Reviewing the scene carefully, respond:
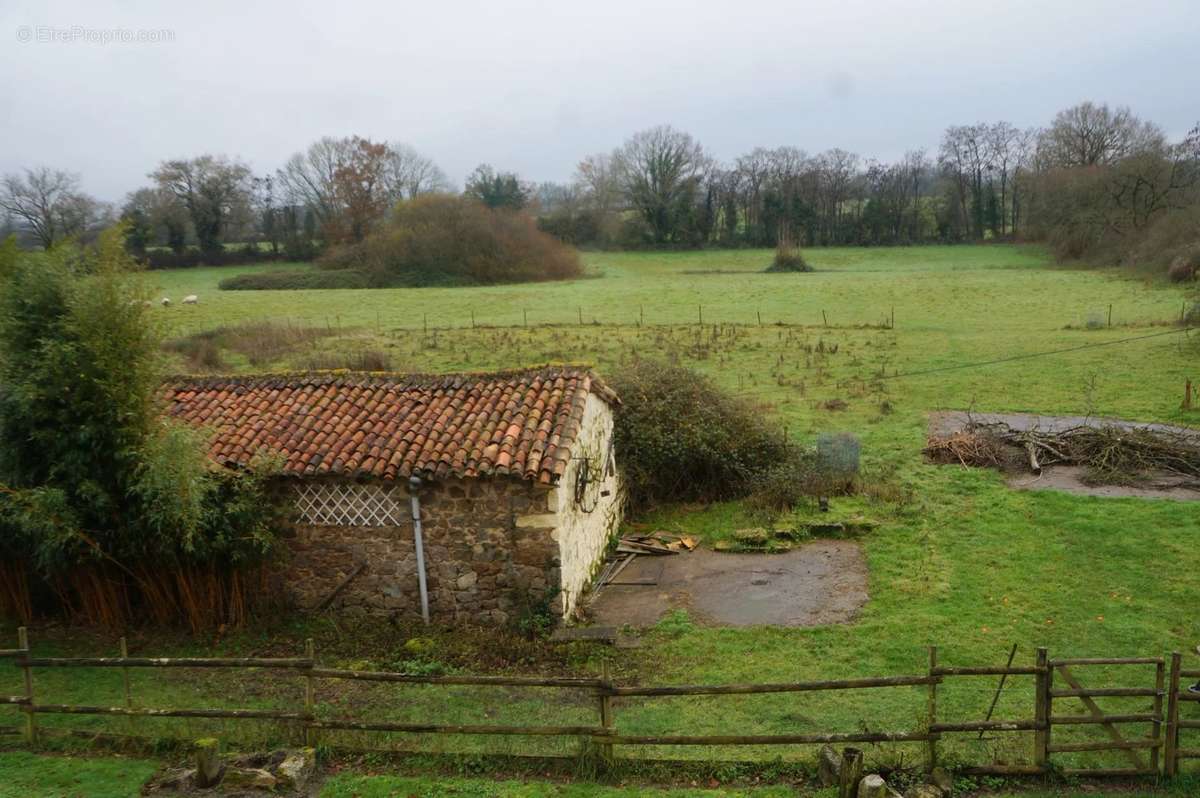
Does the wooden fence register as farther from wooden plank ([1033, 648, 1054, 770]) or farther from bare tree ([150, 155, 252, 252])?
bare tree ([150, 155, 252, 252])

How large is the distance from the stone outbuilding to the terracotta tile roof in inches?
1.2

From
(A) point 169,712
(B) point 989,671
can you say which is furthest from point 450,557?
(B) point 989,671

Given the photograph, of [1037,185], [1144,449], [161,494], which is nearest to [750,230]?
[1037,185]

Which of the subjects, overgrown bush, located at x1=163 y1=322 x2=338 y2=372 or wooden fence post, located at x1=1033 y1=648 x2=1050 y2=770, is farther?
overgrown bush, located at x1=163 y1=322 x2=338 y2=372

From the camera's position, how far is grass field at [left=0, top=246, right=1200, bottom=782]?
34.5ft

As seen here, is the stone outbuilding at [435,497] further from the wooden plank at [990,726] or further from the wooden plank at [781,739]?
the wooden plank at [990,726]

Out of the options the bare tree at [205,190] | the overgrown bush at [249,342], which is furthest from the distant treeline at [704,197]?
the overgrown bush at [249,342]

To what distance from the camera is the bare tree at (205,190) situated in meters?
72.1

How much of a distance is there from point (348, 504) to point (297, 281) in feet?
175

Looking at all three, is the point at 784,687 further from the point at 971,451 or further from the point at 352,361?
the point at 352,361

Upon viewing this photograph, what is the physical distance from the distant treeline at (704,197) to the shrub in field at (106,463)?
5875cm

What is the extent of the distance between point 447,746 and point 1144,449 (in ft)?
59.0

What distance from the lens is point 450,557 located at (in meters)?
12.8

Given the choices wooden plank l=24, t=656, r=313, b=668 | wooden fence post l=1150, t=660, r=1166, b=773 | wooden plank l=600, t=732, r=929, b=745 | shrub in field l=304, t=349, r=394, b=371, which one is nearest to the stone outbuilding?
wooden plank l=24, t=656, r=313, b=668
